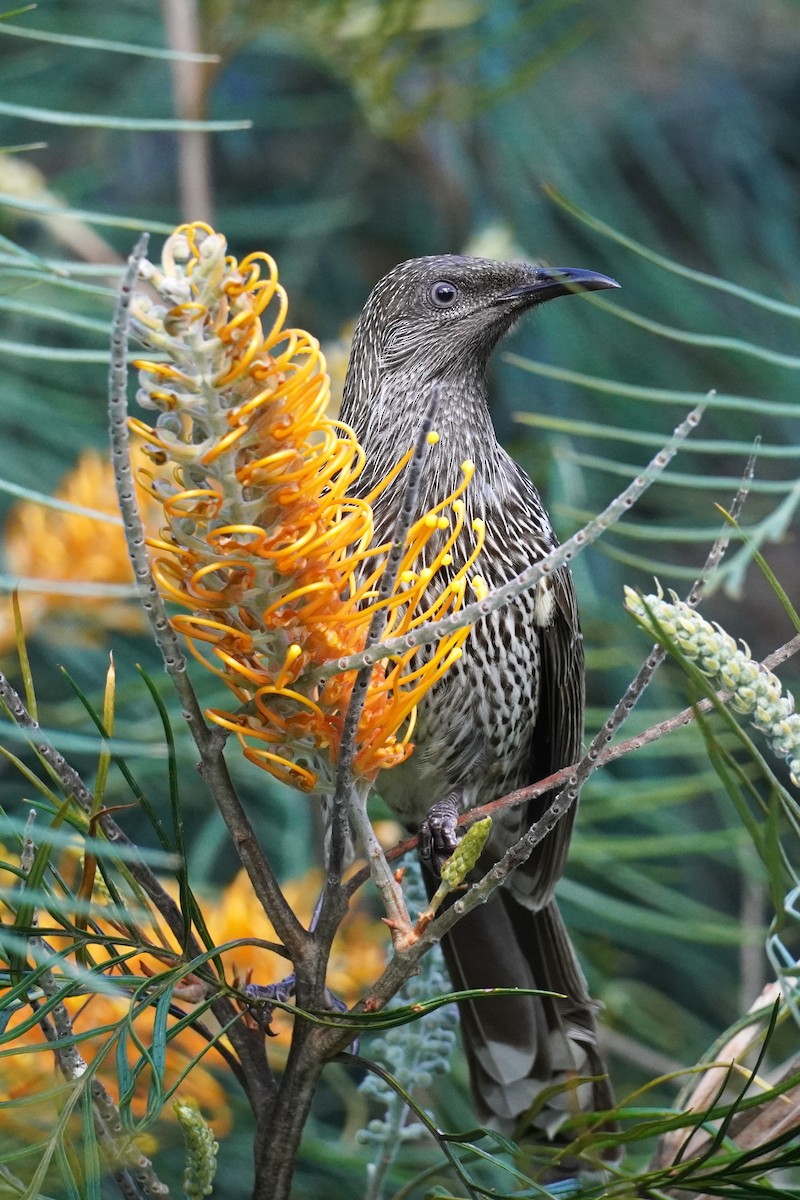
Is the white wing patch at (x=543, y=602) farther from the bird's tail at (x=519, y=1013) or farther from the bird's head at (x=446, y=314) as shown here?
the bird's tail at (x=519, y=1013)

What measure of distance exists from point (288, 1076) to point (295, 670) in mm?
347

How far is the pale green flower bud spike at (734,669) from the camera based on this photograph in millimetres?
975

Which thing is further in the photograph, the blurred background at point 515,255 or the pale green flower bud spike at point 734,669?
the blurred background at point 515,255

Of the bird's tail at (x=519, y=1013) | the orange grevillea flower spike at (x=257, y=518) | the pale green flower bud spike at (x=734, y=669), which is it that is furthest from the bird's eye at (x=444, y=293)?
the pale green flower bud spike at (x=734, y=669)

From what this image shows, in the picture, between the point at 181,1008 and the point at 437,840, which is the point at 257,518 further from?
the point at 437,840

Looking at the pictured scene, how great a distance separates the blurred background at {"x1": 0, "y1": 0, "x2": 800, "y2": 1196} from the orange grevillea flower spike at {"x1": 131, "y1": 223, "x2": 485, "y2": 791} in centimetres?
107

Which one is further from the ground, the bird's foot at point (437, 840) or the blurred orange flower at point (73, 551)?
the blurred orange flower at point (73, 551)

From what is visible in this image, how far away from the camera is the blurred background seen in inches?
97.9

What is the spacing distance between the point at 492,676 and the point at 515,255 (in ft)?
4.86

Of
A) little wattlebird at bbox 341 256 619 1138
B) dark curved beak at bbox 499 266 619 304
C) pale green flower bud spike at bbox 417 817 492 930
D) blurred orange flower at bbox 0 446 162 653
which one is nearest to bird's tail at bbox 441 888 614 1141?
little wattlebird at bbox 341 256 619 1138

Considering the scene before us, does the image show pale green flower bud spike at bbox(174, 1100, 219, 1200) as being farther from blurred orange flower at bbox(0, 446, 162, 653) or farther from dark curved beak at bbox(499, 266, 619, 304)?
dark curved beak at bbox(499, 266, 619, 304)

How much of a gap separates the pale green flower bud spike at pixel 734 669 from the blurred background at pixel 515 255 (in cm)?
112

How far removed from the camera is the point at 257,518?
1.07m

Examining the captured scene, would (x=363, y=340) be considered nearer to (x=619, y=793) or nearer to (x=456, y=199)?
(x=619, y=793)
